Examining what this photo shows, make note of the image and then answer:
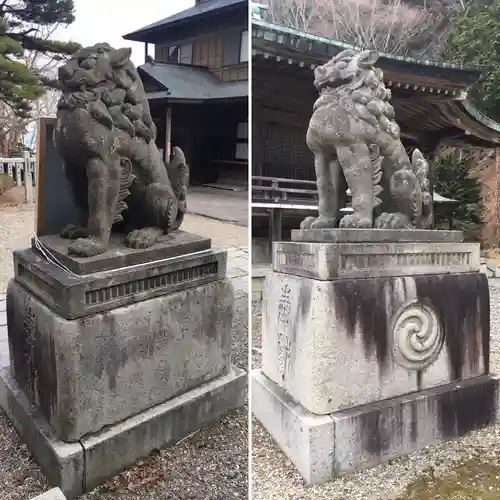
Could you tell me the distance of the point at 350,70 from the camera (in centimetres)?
178

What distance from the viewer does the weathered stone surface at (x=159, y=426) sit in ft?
4.24

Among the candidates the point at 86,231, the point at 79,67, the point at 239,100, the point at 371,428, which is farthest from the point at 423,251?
the point at 79,67

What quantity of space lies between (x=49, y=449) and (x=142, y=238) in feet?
2.15

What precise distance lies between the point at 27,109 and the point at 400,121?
335 cm

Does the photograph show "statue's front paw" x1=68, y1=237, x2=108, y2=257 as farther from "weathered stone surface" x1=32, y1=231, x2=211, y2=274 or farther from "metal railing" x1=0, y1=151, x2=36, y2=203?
"metal railing" x1=0, y1=151, x2=36, y2=203

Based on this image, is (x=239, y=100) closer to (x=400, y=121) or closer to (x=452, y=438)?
(x=452, y=438)

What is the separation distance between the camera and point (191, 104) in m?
1.12

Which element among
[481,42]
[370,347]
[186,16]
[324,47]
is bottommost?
A: [370,347]

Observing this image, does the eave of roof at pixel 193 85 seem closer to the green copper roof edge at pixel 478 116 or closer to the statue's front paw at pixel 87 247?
the statue's front paw at pixel 87 247

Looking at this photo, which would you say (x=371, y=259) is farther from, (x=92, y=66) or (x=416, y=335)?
(x=92, y=66)

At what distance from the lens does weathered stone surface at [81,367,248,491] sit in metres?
1.29

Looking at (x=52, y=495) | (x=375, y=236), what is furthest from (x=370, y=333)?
(x=52, y=495)

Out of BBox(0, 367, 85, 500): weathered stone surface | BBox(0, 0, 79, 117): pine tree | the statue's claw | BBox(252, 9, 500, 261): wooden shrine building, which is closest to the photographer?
BBox(0, 0, 79, 117): pine tree

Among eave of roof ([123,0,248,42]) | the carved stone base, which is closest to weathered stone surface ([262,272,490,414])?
the carved stone base
